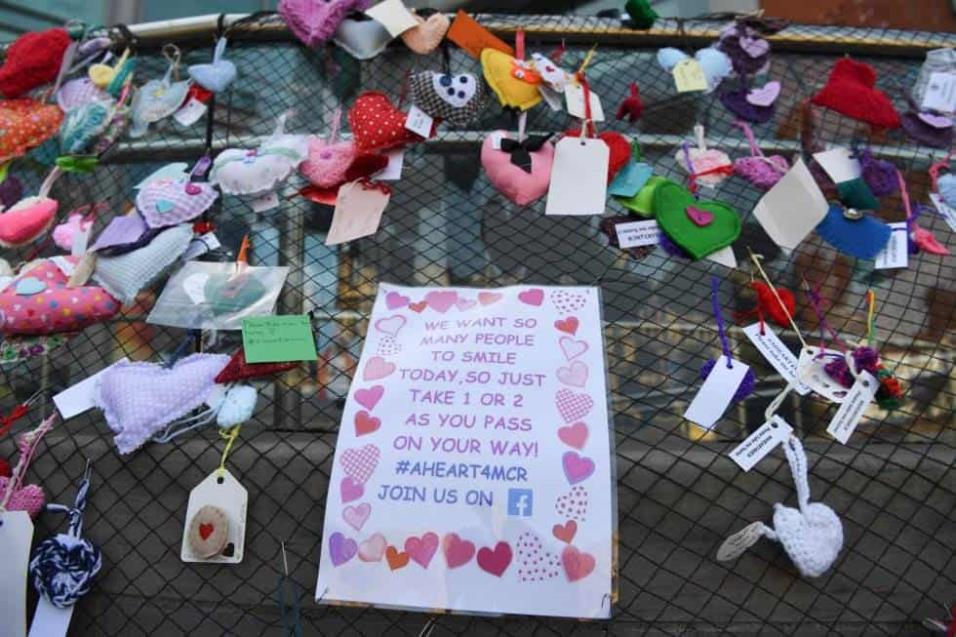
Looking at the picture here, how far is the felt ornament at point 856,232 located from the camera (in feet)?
3.66

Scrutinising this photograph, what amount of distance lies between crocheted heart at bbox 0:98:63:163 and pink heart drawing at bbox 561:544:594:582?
1.08 metres

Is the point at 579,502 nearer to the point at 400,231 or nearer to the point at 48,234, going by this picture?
the point at 400,231

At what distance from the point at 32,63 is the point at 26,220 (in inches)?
11.8

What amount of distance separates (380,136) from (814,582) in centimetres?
82

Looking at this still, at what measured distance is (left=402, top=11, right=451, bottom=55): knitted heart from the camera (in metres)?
1.28

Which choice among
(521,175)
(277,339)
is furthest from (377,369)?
(521,175)

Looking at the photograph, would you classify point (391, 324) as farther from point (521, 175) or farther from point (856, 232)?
point (856, 232)

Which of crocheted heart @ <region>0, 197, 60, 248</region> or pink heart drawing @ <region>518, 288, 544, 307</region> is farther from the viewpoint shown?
crocheted heart @ <region>0, 197, 60, 248</region>

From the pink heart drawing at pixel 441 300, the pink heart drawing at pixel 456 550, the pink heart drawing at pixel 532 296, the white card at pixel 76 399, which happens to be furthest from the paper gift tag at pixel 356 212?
the pink heart drawing at pixel 456 550

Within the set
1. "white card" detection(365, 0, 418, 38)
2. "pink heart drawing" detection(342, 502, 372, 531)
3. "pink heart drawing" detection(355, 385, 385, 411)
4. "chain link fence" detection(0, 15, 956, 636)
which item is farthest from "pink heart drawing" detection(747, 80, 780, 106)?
"pink heart drawing" detection(342, 502, 372, 531)

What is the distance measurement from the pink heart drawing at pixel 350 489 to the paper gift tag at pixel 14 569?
377 mm

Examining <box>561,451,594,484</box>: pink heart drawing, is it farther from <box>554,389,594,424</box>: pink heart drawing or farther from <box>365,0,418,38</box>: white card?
<box>365,0,418,38</box>: white card

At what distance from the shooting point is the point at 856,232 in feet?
3.67

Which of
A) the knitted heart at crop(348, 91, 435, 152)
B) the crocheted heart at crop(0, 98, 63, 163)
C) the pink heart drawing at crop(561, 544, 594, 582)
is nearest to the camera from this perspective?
the pink heart drawing at crop(561, 544, 594, 582)
